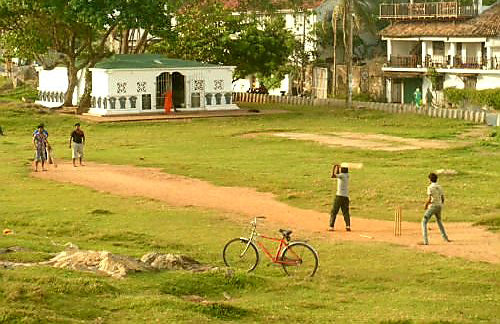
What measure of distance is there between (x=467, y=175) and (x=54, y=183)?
42.0 ft

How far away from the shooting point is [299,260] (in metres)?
22.0

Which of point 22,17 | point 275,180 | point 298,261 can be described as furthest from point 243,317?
point 22,17

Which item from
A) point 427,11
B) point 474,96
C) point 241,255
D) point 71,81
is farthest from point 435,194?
point 427,11

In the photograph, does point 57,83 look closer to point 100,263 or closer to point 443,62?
point 443,62

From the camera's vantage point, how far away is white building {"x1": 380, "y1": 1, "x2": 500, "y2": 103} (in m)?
68.9

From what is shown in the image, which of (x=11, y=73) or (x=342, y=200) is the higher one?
(x=11, y=73)

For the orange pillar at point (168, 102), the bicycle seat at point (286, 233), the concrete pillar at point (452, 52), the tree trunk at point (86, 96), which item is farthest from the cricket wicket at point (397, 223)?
the concrete pillar at point (452, 52)

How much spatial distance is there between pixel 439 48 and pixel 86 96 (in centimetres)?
2359

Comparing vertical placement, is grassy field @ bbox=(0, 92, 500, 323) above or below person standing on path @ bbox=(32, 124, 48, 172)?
below

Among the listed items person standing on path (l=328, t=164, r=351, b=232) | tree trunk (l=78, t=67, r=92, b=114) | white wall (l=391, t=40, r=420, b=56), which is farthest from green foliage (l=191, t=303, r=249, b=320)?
white wall (l=391, t=40, r=420, b=56)

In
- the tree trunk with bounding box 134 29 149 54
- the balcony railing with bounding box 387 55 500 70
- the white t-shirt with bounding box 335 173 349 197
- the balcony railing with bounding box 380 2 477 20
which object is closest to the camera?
the white t-shirt with bounding box 335 173 349 197

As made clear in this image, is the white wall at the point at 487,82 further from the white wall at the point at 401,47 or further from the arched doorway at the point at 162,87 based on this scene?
the arched doorway at the point at 162,87

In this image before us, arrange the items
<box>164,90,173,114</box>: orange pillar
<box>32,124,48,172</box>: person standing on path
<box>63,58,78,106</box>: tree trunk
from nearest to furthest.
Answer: <box>32,124,48,172</box>: person standing on path, <box>164,90,173,114</box>: orange pillar, <box>63,58,78,106</box>: tree trunk

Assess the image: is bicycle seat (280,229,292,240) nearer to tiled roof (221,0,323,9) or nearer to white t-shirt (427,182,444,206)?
white t-shirt (427,182,444,206)
